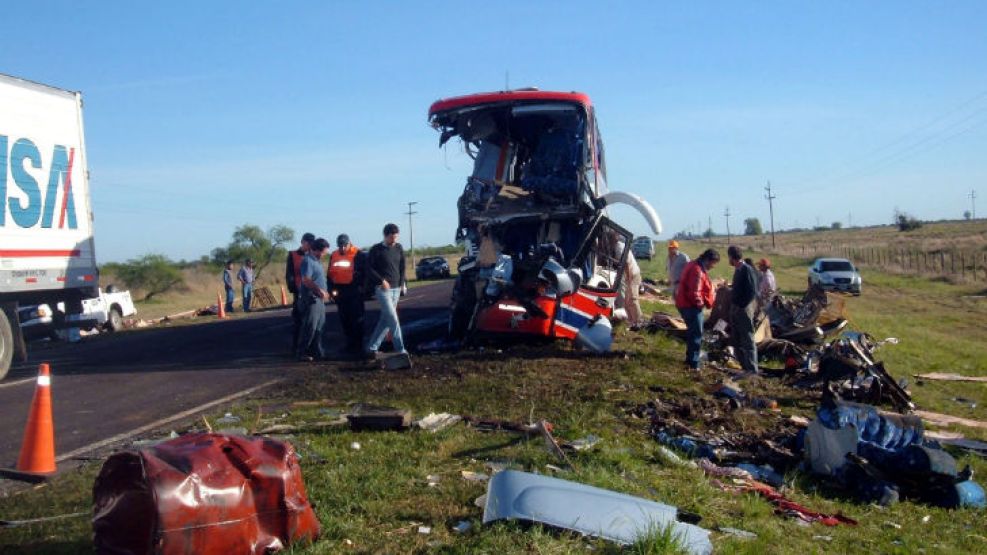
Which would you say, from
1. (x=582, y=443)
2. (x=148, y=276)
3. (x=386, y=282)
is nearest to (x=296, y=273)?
(x=386, y=282)

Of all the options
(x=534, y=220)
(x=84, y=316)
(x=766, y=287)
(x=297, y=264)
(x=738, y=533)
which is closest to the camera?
(x=738, y=533)

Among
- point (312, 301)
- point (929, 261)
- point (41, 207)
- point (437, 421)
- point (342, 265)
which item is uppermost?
point (41, 207)

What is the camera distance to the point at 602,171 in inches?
578

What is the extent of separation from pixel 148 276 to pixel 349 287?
41982 millimetres

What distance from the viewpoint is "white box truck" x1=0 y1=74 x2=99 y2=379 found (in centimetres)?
1187

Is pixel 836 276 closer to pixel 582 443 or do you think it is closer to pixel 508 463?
pixel 582 443

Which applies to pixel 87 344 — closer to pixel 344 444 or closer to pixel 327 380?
pixel 327 380

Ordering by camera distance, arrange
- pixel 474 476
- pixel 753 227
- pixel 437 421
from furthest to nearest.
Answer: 1. pixel 753 227
2. pixel 437 421
3. pixel 474 476

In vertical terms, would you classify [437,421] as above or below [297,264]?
below

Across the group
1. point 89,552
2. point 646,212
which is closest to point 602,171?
point 646,212

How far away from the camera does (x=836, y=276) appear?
1524 inches

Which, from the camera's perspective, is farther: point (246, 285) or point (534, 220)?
point (246, 285)

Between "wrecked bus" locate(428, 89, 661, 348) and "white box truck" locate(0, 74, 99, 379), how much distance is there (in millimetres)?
5695

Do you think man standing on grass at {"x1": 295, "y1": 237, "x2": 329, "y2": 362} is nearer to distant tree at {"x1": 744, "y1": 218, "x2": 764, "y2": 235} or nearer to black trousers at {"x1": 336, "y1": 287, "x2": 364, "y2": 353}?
black trousers at {"x1": 336, "y1": 287, "x2": 364, "y2": 353}
